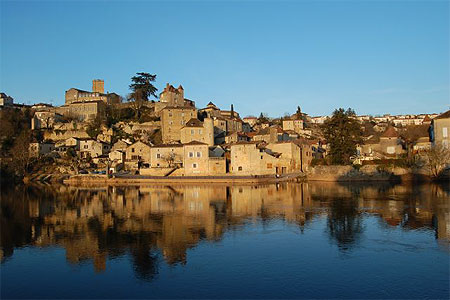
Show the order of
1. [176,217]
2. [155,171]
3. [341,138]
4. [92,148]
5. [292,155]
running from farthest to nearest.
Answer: [92,148] → [155,171] → [292,155] → [341,138] → [176,217]

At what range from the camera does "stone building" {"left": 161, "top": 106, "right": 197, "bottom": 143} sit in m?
52.3

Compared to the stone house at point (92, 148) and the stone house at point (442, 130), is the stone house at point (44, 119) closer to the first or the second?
the stone house at point (92, 148)

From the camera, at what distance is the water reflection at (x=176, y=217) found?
1419cm

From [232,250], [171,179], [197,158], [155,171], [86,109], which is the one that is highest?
[86,109]

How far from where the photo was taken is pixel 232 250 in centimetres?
1362

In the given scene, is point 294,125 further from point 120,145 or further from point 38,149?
point 38,149

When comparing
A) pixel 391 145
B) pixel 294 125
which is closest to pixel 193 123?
pixel 294 125

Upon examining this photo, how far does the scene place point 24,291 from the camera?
1029 cm

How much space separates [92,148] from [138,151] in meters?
6.90

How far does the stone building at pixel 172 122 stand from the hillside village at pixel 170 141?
0.14 metres

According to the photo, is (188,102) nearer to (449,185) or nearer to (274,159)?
(274,159)

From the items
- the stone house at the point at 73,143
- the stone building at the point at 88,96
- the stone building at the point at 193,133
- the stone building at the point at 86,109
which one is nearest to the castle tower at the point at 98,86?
the stone building at the point at 88,96

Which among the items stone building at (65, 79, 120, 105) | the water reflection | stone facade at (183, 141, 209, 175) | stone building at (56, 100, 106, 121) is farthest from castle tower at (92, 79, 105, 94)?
the water reflection

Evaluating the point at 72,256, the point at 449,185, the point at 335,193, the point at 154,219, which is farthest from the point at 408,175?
the point at 72,256
